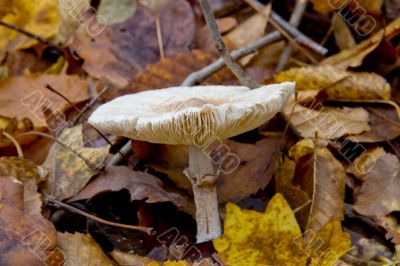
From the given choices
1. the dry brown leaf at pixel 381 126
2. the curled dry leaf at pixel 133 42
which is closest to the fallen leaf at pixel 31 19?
the curled dry leaf at pixel 133 42

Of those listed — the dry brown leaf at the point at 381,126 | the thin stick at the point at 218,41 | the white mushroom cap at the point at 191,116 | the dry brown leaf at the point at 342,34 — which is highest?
the thin stick at the point at 218,41

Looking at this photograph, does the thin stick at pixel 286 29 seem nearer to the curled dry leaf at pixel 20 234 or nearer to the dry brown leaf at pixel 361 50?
the dry brown leaf at pixel 361 50

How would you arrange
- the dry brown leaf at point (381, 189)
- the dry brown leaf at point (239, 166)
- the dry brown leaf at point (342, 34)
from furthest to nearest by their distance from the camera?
the dry brown leaf at point (342, 34) < the dry brown leaf at point (239, 166) < the dry brown leaf at point (381, 189)

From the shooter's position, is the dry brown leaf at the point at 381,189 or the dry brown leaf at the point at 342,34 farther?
the dry brown leaf at the point at 342,34

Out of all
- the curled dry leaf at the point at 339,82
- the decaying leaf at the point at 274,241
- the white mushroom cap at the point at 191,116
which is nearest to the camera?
the white mushroom cap at the point at 191,116

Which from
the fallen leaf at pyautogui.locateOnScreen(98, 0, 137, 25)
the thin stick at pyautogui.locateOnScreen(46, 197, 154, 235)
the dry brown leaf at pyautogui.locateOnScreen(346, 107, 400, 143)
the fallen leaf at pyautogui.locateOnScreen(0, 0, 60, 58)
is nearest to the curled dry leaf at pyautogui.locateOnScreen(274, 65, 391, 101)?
the dry brown leaf at pyautogui.locateOnScreen(346, 107, 400, 143)
